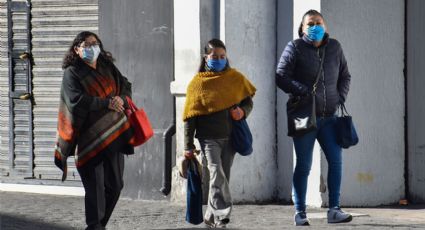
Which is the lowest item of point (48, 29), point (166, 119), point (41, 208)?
point (41, 208)

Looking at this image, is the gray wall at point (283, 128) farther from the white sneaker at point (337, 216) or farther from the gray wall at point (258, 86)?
the white sneaker at point (337, 216)

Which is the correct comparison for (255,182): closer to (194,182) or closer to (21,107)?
(194,182)

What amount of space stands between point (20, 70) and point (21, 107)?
15.6 inches

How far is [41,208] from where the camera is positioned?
40.9 feet

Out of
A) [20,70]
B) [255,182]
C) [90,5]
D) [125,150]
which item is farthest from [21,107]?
[125,150]

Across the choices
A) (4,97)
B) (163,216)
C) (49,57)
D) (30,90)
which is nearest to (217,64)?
(163,216)

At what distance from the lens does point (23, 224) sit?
11.2 metres

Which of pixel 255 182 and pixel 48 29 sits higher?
pixel 48 29

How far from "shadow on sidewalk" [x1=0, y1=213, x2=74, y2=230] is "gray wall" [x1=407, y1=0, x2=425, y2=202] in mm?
3505

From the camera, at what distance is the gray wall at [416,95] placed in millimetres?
12367

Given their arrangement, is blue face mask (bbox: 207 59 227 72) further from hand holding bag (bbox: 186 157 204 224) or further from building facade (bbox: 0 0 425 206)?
building facade (bbox: 0 0 425 206)

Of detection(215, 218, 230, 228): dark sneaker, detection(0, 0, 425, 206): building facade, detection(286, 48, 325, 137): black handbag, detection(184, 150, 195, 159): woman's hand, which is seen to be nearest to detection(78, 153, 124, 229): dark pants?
detection(184, 150, 195, 159): woman's hand

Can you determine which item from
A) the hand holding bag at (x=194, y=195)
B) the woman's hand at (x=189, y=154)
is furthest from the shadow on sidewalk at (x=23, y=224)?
the woman's hand at (x=189, y=154)

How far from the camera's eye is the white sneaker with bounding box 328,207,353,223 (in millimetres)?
10633
